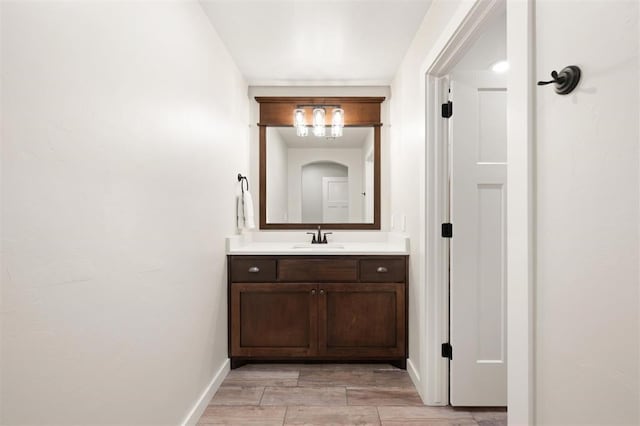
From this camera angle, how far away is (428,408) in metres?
2.09

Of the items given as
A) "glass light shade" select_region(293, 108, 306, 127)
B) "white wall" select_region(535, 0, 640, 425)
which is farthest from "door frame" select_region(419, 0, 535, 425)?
"glass light shade" select_region(293, 108, 306, 127)

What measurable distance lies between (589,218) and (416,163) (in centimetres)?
149

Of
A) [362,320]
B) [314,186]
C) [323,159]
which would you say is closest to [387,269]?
[362,320]

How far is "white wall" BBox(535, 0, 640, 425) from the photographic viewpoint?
755mm

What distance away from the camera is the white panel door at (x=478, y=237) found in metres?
2.04

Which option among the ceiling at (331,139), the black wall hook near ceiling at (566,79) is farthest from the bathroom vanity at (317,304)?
the black wall hook near ceiling at (566,79)

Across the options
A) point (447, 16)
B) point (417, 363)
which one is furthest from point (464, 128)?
point (417, 363)

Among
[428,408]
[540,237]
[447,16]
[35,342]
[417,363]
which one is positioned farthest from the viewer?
[417,363]

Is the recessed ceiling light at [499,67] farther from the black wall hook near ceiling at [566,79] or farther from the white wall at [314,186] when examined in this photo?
the white wall at [314,186]

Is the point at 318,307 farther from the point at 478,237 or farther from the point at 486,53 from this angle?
the point at 486,53

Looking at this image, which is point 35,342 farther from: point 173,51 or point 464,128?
point 464,128

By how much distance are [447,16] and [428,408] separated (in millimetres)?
2133

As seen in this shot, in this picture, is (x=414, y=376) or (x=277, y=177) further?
(x=277, y=177)

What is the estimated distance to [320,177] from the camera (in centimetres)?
332
